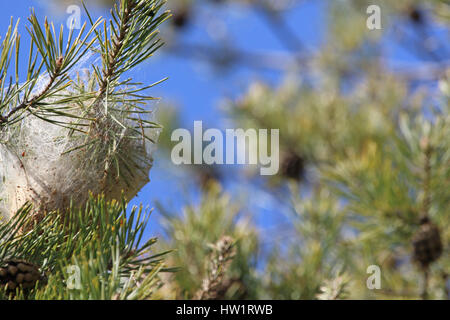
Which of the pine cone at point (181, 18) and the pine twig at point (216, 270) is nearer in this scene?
the pine twig at point (216, 270)

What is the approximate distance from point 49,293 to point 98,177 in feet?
0.64

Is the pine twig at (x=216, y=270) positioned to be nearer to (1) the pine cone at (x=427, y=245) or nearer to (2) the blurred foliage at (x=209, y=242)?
(2) the blurred foliage at (x=209, y=242)

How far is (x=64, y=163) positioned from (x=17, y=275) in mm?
171

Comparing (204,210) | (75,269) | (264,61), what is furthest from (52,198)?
(264,61)

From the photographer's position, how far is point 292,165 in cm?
190

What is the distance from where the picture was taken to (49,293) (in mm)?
539

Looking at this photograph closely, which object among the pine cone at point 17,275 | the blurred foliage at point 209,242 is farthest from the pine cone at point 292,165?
the pine cone at point 17,275

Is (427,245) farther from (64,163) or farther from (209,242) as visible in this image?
(64,163)

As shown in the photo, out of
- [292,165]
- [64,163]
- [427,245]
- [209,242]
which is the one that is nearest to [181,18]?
[292,165]

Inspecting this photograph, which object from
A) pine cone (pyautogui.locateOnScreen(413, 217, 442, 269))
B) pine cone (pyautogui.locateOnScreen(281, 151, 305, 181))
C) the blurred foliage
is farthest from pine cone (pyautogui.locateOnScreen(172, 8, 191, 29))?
pine cone (pyautogui.locateOnScreen(413, 217, 442, 269))

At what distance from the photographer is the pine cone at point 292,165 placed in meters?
1.90

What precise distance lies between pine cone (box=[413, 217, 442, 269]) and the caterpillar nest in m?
0.61

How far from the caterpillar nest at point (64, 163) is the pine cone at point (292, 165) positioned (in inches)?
47.7
